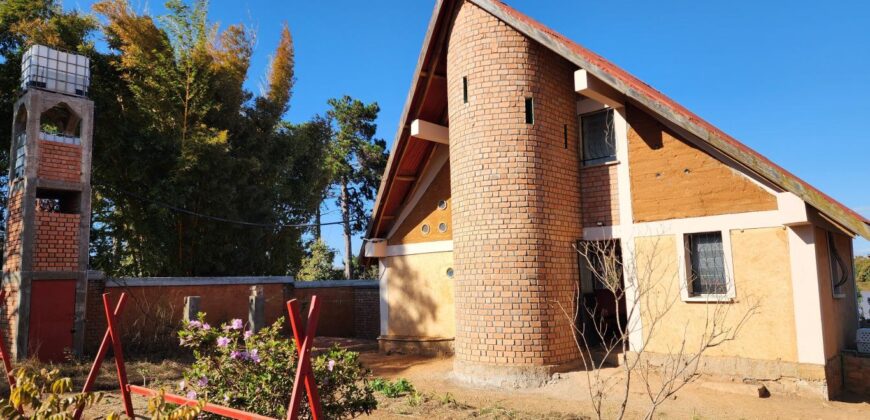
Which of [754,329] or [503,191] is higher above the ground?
[503,191]

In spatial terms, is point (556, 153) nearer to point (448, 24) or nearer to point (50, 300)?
point (448, 24)

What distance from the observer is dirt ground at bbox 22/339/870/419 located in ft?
24.2

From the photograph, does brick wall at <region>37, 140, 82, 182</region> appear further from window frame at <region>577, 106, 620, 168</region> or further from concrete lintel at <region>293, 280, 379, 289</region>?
window frame at <region>577, 106, 620, 168</region>

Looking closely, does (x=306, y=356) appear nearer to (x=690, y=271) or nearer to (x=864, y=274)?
(x=690, y=271)

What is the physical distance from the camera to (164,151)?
15375mm

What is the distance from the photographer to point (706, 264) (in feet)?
29.9

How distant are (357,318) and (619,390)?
10.5 meters

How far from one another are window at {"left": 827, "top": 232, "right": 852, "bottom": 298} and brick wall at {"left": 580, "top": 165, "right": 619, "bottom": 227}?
340 cm

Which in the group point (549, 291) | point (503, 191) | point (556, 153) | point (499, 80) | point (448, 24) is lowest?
point (549, 291)

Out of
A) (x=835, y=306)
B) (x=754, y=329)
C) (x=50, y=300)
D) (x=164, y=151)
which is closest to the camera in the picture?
(x=754, y=329)

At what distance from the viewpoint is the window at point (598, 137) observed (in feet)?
33.8

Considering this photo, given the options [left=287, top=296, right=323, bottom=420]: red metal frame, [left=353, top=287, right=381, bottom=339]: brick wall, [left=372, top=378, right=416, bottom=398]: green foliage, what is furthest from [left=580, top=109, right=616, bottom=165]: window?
[left=353, top=287, right=381, bottom=339]: brick wall

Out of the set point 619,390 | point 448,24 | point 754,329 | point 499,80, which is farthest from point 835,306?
point 448,24

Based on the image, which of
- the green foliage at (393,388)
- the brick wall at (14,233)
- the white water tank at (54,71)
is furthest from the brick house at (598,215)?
the brick wall at (14,233)
